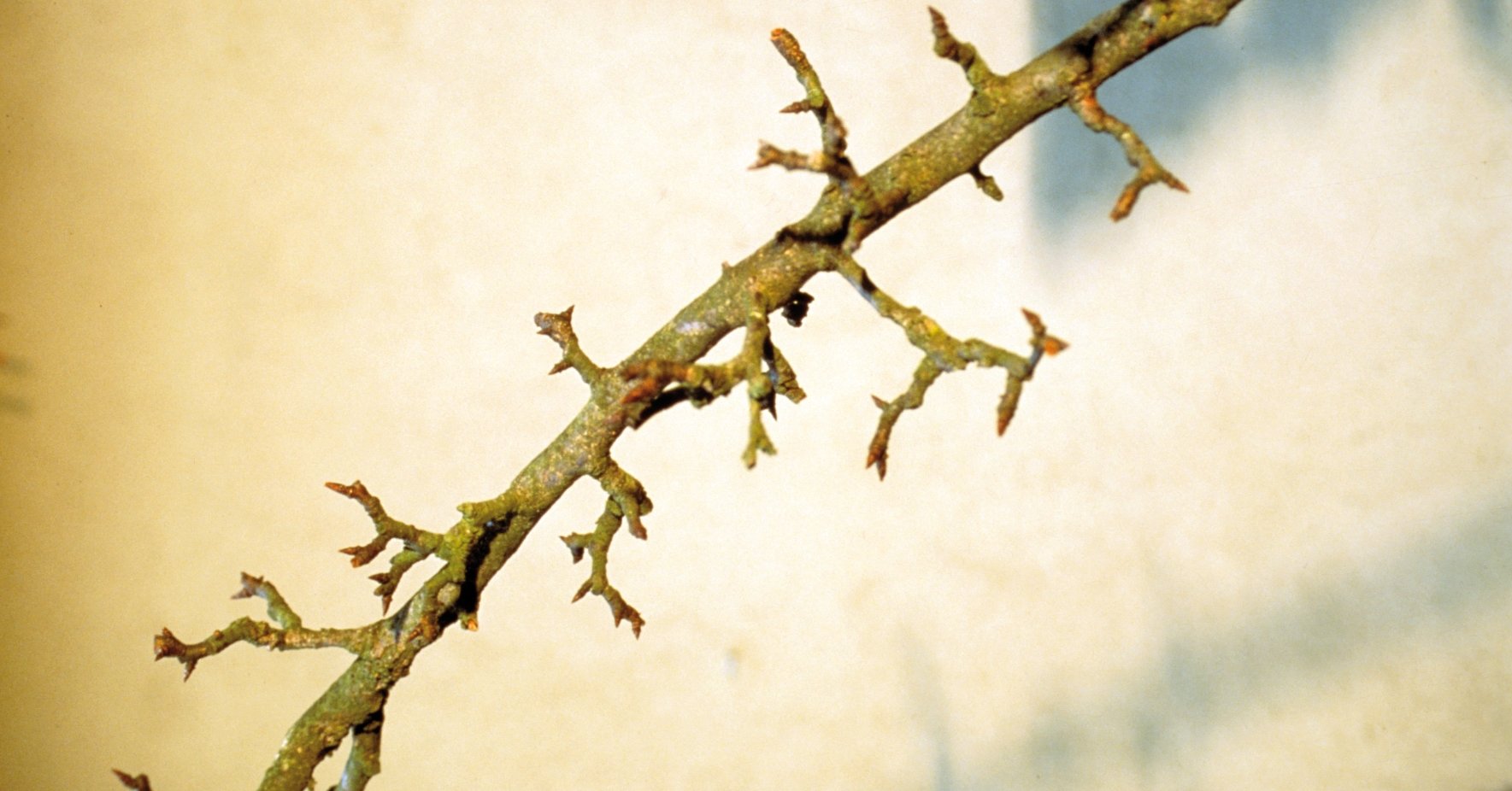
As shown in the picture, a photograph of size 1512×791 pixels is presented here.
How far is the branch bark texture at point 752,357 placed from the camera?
671 mm

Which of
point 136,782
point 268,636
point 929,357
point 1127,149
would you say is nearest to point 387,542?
point 268,636

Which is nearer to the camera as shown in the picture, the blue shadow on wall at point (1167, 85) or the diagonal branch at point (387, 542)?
the diagonal branch at point (387, 542)

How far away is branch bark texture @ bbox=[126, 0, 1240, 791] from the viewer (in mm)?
671

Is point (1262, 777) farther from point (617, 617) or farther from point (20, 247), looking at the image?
point (20, 247)

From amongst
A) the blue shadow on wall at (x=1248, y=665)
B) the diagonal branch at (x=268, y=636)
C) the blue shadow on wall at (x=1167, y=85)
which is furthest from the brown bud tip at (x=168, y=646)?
the blue shadow on wall at (x=1167, y=85)

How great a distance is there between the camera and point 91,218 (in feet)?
6.00

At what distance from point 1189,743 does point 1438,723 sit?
0.36 metres

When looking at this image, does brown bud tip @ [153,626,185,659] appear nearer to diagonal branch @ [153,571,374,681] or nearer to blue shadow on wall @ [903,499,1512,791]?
diagonal branch @ [153,571,374,681]

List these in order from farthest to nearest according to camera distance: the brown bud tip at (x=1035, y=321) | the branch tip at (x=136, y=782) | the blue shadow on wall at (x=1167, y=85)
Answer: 1. the blue shadow on wall at (x=1167, y=85)
2. the branch tip at (x=136, y=782)
3. the brown bud tip at (x=1035, y=321)

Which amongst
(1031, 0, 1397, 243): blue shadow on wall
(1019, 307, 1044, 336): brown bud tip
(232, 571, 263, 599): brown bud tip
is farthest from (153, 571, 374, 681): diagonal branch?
(1031, 0, 1397, 243): blue shadow on wall

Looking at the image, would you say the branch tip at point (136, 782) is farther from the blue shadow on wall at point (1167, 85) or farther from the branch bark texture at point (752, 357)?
the blue shadow on wall at point (1167, 85)

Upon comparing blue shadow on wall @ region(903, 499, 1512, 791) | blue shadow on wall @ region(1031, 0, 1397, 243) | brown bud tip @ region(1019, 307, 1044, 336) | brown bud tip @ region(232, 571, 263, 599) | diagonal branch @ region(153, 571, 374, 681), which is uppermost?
blue shadow on wall @ region(1031, 0, 1397, 243)

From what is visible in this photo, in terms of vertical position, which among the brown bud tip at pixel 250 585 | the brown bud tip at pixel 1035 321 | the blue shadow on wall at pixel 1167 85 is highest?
the blue shadow on wall at pixel 1167 85

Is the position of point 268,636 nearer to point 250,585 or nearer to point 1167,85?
point 250,585
